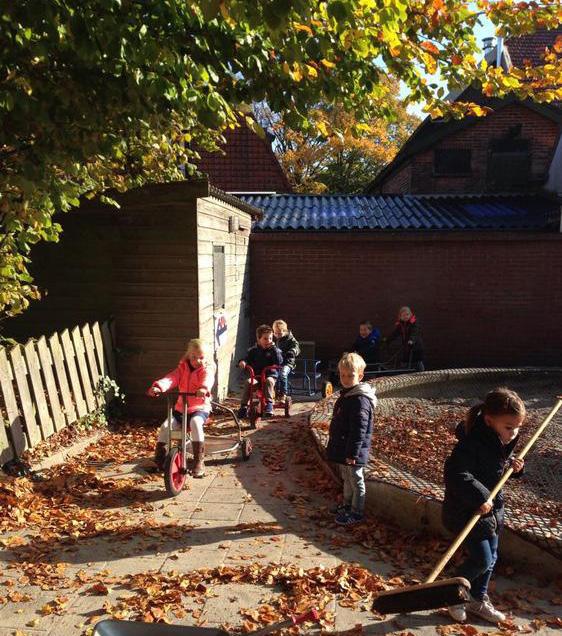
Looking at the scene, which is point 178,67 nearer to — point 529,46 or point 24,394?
point 24,394

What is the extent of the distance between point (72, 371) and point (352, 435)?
11.4ft

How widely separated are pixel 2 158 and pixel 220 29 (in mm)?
2229

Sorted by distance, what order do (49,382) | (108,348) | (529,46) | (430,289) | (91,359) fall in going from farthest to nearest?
(529,46) → (430,289) → (108,348) → (91,359) → (49,382)

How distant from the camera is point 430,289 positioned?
40.4 feet

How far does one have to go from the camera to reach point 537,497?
17.6 feet

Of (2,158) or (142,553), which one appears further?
(2,158)

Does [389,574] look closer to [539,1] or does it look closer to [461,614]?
[461,614]

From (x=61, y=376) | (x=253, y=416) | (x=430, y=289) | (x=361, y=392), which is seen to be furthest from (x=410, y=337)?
(x=61, y=376)

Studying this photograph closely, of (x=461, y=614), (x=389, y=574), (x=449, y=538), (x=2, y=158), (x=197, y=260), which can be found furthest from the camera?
(x=197, y=260)

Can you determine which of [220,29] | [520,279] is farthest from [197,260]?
[520,279]

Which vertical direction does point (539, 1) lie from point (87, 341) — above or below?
above

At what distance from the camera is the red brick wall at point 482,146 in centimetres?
1683

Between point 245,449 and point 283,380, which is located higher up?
point 283,380

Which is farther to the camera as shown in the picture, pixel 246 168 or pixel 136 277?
pixel 246 168
